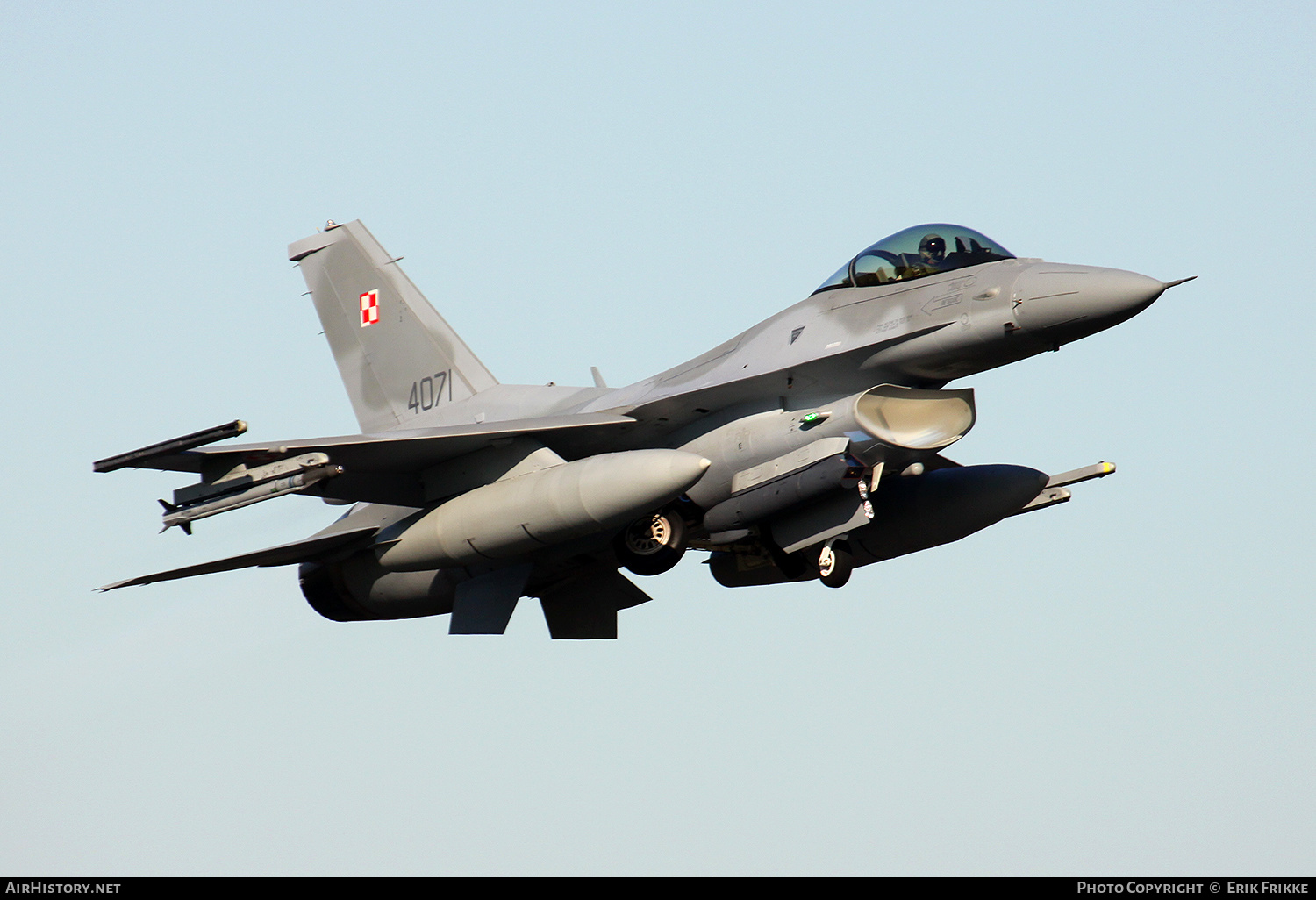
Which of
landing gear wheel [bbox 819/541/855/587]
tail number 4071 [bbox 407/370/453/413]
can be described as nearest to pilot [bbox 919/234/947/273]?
landing gear wheel [bbox 819/541/855/587]

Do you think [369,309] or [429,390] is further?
[369,309]

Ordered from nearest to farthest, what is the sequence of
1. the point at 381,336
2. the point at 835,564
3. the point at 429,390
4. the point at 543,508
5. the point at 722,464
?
the point at 543,508 < the point at 722,464 < the point at 835,564 < the point at 429,390 < the point at 381,336

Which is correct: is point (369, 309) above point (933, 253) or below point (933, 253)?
above

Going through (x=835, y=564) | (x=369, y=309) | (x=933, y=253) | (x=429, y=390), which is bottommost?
(x=835, y=564)

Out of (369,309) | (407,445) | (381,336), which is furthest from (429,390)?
(407,445)

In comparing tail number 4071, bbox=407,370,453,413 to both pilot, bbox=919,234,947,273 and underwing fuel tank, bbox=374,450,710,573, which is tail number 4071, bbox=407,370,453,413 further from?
pilot, bbox=919,234,947,273

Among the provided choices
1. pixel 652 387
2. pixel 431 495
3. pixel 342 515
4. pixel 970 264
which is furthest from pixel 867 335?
pixel 342 515

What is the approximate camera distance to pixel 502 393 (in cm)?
1744

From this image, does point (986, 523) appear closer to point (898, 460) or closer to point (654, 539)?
point (898, 460)

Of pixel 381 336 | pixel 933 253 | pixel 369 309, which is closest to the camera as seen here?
pixel 933 253

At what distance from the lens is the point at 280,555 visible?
53.1ft

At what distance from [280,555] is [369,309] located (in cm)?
380

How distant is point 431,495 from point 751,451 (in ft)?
11.1

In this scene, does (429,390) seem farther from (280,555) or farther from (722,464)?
(722,464)
